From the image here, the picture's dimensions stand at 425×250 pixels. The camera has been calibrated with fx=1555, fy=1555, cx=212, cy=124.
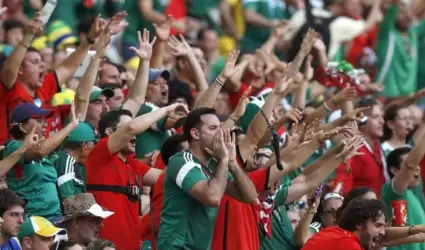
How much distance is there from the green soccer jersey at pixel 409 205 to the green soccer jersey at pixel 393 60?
6.70 metres

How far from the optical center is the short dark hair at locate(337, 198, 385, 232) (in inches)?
452

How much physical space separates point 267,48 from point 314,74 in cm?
58

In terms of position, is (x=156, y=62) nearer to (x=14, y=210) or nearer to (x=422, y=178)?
(x=422, y=178)

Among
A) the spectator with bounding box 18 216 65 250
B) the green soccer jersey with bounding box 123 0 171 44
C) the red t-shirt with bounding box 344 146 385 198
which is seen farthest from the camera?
the green soccer jersey with bounding box 123 0 171 44

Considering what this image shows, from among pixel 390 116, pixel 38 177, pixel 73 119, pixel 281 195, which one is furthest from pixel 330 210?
pixel 390 116

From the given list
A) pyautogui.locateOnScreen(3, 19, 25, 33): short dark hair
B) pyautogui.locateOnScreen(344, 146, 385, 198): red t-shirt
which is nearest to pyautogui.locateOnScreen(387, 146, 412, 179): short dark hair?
pyautogui.locateOnScreen(344, 146, 385, 198): red t-shirt

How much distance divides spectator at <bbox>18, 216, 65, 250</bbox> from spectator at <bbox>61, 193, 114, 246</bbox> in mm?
503

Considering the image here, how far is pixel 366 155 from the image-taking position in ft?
50.5

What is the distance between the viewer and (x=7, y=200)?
11633 mm

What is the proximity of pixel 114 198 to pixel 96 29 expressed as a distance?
2.29 metres

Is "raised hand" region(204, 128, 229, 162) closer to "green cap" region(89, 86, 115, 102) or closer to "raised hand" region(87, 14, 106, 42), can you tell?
"green cap" region(89, 86, 115, 102)

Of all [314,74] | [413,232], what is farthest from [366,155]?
[413,232]

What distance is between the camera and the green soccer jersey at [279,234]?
12.5 meters

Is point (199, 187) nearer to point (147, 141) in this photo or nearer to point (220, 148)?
point (220, 148)
